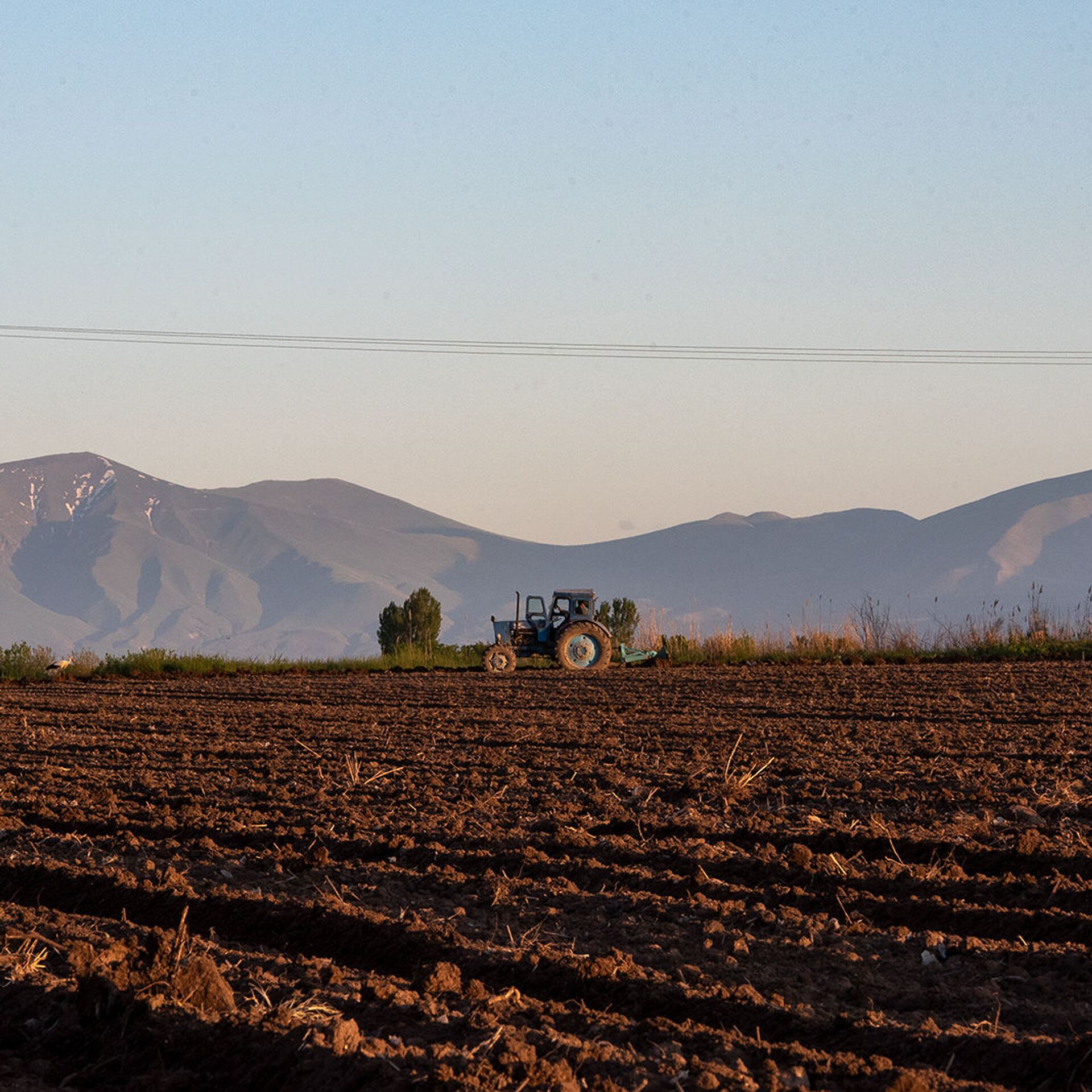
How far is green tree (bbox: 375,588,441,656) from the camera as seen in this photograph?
37562mm

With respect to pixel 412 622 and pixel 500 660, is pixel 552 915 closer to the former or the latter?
pixel 500 660

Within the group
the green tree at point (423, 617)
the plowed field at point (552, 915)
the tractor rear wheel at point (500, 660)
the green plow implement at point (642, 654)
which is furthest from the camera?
the green tree at point (423, 617)

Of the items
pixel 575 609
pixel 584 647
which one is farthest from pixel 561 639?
pixel 575 609

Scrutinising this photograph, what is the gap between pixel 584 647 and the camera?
81.3ft

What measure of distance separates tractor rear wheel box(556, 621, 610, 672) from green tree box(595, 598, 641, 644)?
8801 mm

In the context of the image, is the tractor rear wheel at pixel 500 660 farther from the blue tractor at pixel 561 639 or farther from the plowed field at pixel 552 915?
the plowed field at pixel 552 915

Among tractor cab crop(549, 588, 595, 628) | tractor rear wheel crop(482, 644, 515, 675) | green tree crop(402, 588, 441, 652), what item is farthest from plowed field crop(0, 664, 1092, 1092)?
green tree crop(402, 588, 441, 652)

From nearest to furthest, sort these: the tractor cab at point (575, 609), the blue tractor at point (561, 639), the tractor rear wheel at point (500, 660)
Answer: the blue tractor at point (561, 639), the tractor rear wheel at point (500, 660), the tractor cab at point (575, 609)

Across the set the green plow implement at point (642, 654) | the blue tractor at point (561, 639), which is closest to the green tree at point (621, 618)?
the green plow implement at point (642, 654)

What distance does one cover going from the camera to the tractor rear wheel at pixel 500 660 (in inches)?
978

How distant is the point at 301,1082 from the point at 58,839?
14.2 feet

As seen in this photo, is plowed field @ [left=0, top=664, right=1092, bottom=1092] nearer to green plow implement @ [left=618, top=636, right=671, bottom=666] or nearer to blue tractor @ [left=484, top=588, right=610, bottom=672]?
blue tractor @ [left=484, top=588, right=610, bottom=672]

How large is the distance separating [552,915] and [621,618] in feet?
98.3

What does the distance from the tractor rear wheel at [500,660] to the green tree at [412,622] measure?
11.7m
